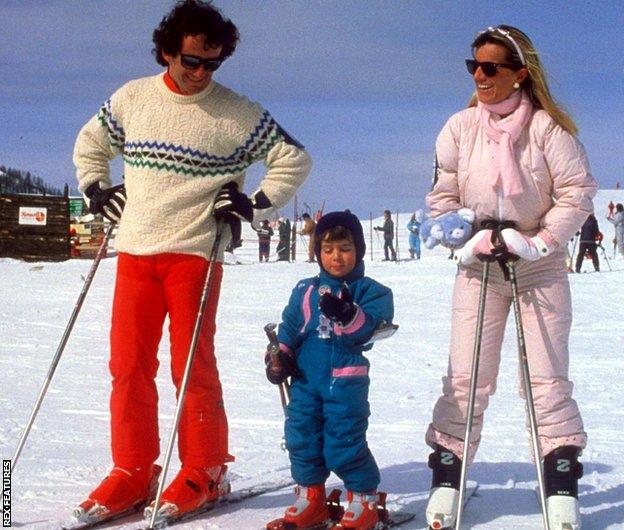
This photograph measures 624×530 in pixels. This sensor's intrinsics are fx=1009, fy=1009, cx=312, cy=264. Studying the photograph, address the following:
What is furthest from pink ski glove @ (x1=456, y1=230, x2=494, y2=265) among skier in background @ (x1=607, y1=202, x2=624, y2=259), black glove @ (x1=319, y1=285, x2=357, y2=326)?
skier in background @ (x1=607, y1=202, x2=624, y2=259)

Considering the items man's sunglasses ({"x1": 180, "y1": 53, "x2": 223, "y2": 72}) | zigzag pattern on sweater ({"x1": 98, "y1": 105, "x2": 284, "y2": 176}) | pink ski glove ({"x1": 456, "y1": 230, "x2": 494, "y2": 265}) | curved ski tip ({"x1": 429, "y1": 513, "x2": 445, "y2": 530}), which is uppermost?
man's sunglasses ({"x1": 180, "y1": 53, "x2": 223, "y2": 72})

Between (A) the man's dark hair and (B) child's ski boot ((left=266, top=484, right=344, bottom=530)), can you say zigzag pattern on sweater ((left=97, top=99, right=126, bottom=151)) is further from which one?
(B) child's ski boot ((left=266, top=484, right=344, bottom=530))

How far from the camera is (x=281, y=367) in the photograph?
340cm

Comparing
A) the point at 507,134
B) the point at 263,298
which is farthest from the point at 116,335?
the point at 263,298

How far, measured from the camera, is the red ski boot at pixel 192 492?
11.4 ft

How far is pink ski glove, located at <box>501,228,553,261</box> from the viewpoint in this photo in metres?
3.33

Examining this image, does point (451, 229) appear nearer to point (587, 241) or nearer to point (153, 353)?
point (153, 353)

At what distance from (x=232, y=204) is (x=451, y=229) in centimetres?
79

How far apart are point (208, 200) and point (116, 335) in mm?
→ 595

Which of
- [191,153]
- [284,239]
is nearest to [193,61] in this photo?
[191,153]

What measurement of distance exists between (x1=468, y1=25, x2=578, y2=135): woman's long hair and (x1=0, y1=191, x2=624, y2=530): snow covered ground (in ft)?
4.64

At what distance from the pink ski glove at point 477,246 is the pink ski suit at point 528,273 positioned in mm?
132

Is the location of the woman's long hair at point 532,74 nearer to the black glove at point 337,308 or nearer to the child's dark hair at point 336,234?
the child's dark hair at point 336,234

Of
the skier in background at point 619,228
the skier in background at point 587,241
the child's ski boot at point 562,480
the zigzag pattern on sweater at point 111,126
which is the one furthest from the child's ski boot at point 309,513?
the skier in background at point 619,228
